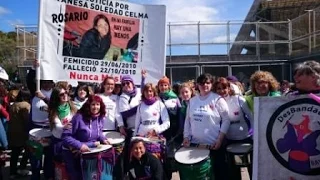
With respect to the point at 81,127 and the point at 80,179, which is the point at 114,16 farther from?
the point at 80,179

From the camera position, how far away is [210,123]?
500 centimetres

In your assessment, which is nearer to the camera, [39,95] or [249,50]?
[39,95]

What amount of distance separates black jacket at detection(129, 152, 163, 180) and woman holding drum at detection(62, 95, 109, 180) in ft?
1.85

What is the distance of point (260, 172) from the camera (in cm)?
352

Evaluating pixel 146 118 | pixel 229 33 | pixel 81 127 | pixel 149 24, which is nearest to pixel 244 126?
pixel 146 118

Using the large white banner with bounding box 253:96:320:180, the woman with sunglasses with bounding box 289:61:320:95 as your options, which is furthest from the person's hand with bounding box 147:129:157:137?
the woman with sunglasses with bounding box 289:61:320:95

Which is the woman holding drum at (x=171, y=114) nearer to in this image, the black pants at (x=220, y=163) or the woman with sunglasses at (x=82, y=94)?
the black pants at (x=220, y=163)

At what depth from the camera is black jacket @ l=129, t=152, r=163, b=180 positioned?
4992mm

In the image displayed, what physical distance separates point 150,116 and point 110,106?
73cm

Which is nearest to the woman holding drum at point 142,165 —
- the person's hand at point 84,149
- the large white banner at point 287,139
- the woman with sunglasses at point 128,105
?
the person's hand at point 84,149

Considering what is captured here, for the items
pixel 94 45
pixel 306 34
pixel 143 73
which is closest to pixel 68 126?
pixel 94 45

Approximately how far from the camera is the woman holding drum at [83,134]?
5156mm

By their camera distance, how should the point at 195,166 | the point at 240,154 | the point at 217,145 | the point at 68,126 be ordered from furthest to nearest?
the point at 68,126 → the point at 217,145 → the point at 240,154 → the point at 195,166

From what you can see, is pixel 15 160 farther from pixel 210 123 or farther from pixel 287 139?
pixel 287 139
